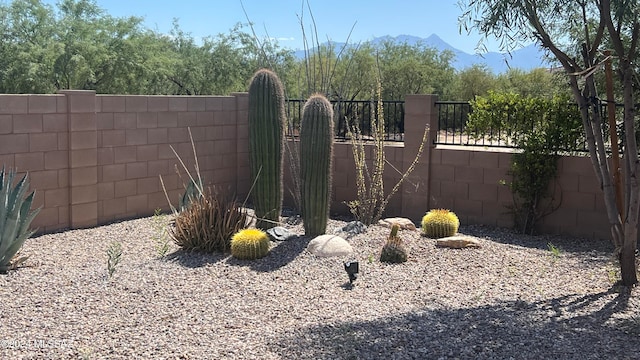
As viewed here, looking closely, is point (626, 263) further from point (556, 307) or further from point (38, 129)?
point (38, 129)

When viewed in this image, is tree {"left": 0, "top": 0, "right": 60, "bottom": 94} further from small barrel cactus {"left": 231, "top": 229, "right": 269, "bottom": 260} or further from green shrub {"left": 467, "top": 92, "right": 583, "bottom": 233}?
green shrub {"left": 467, "top": 92, "right": 583, "bottom": 233}

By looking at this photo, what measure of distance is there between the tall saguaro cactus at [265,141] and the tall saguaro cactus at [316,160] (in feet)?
2.13

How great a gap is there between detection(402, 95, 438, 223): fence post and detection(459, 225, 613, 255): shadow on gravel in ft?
2.81

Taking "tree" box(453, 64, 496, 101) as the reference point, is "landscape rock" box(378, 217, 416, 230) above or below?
below

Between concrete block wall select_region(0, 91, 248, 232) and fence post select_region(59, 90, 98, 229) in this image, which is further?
fence post select_region(59, 90, 98, 229)

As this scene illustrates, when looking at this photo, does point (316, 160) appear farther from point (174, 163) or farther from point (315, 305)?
point (174, 163)

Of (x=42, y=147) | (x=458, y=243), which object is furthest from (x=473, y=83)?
(x=42, y=147)

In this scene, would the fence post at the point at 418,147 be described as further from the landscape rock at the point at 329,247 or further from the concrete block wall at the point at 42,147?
the concrete block wall at the point at 42,147

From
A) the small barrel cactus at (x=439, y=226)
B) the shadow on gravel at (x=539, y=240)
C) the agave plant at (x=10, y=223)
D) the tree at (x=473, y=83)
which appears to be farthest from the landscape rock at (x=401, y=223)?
the tree at (x=473, y=83)

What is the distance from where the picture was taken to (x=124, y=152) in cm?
994

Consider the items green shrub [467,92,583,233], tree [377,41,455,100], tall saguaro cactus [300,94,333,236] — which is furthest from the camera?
tree [377,41,455,100]

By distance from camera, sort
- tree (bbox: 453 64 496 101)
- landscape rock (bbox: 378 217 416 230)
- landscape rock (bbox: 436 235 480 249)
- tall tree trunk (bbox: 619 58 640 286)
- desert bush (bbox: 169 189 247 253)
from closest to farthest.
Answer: tall tree trunk (bbox: 619 58 640 286)
desert bush (bbox: 169 189 247 253)
landscape rock (bbox: 436 235 480 249)
landscape rock (bbox: 378 217 416 230)
tree (bbox: 453 64 496 101)

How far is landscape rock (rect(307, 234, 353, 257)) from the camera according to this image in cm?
754

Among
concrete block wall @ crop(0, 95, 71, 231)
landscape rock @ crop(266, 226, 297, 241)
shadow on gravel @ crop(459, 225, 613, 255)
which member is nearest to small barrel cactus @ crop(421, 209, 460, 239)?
shadow on gravel @ crop(459, 225, 613, 255)
